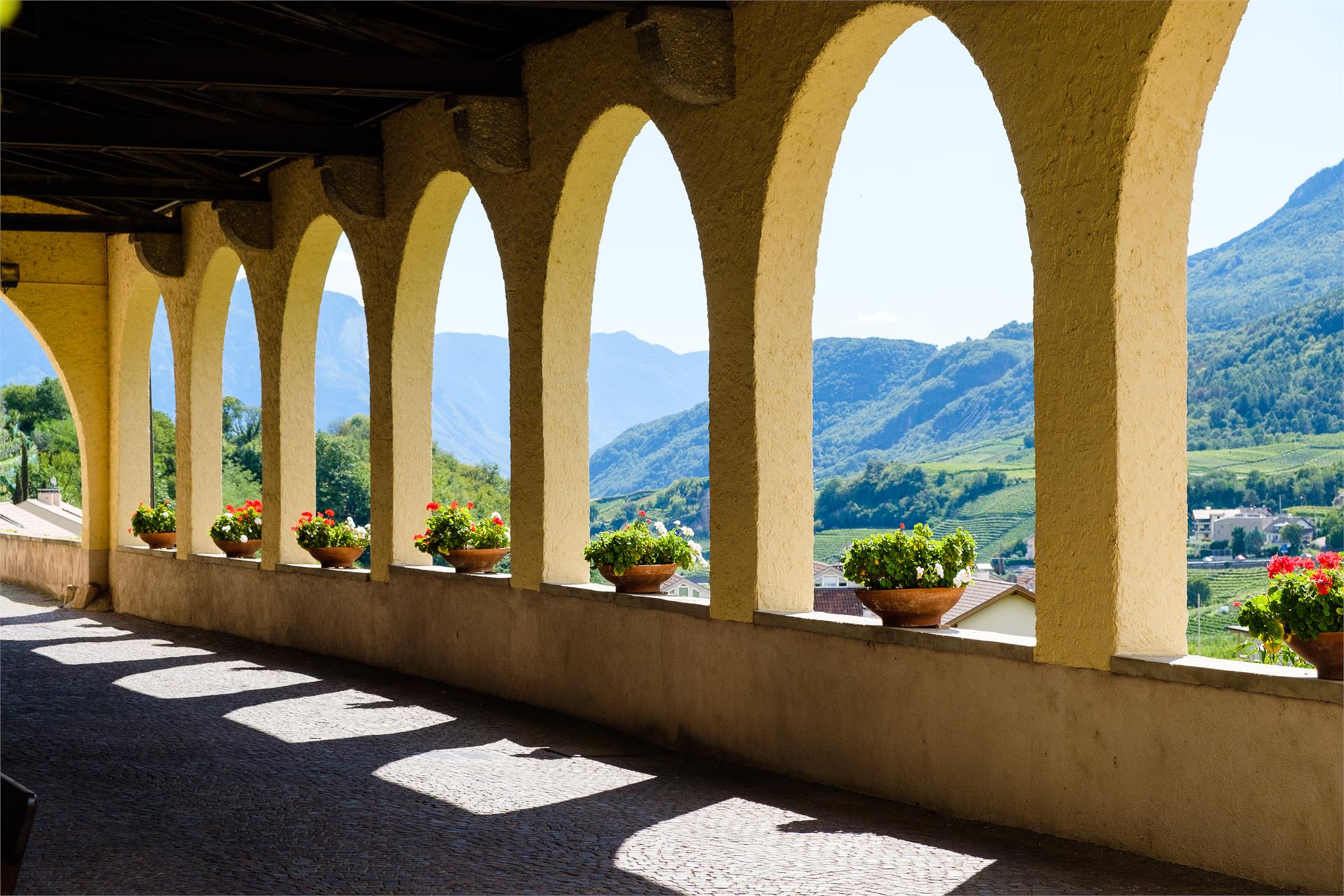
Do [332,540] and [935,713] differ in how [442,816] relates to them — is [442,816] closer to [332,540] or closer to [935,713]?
[935,713]

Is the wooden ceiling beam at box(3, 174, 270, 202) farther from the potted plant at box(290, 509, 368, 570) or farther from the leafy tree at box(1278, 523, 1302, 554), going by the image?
the leafy tree at box(1278, 523, 1302, 554)

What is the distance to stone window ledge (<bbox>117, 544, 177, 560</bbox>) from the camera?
1388 cm

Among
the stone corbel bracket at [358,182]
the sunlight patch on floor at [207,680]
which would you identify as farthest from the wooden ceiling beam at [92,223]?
the sunlight patch on floor at [207,680]

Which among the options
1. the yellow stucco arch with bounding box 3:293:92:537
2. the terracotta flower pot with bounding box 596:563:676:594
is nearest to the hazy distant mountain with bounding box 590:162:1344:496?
the terracotta flower pot with bounding box 596:563:676:594

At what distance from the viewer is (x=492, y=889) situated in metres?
4.30

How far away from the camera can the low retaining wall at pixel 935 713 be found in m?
4.12

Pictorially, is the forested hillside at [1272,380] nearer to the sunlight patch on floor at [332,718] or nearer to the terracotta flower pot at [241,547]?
the terracotta flower pot at [241,547]

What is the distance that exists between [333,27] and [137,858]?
4.72m

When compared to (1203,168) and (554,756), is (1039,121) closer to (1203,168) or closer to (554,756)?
(1203,168)

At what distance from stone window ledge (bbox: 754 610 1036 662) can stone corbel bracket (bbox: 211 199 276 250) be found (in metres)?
6.75

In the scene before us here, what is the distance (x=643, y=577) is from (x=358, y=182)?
391cm

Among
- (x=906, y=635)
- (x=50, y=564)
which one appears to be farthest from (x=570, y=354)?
(x=50, y=564)

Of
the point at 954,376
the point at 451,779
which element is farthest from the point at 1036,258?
the point at 954,376

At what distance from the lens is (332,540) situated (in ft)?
35.7
